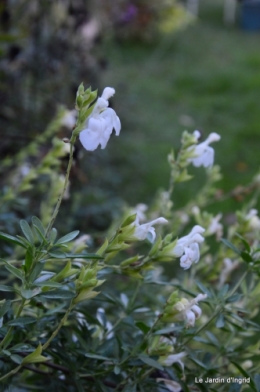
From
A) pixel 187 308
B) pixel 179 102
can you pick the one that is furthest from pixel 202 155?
pixel 179 102

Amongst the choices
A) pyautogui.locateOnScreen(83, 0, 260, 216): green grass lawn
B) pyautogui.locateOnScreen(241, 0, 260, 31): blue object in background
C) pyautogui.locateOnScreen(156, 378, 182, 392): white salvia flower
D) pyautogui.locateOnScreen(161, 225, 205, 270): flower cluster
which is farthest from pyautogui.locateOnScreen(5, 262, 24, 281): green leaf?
pyautogui.locateOnScreen(241, 0, 260, 31): blue object in background

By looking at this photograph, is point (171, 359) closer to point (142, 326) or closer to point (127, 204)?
point (142, 326)

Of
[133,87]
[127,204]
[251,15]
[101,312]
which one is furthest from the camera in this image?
[251,15]

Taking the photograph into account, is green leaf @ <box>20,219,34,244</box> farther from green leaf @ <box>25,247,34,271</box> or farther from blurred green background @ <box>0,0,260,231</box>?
blurred green background @ <box>0,0,260,231</box>

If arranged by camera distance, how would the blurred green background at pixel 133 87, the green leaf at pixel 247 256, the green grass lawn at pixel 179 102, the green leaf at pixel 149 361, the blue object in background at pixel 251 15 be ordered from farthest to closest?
the blue object in background at pixel 251 15 → the green grass lawn at pixel 179 102 → the blurred green background at pixel 133 87 → the green leaf at pixel 247 256 → the green leaf at pixel 149 361

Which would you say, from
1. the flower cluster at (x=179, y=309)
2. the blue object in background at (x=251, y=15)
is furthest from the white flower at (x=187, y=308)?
the blue object in background at (x=251, y=15)

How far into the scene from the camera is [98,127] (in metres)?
0.79

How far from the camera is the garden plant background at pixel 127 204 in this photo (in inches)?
35.4

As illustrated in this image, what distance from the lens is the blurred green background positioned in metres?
2.74

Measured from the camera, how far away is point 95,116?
31.8 inches

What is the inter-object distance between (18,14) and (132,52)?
4418 mm

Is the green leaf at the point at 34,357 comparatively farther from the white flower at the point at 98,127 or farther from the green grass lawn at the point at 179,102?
the green grass lawn at the point at 179,102

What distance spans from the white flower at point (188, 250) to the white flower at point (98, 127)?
22 cm

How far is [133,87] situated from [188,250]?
15.5 feet
